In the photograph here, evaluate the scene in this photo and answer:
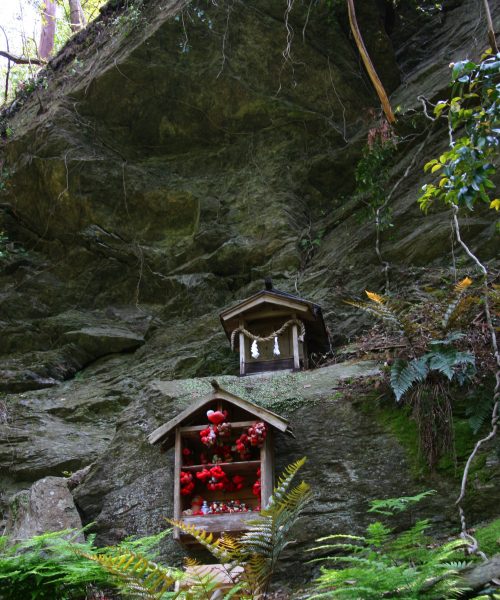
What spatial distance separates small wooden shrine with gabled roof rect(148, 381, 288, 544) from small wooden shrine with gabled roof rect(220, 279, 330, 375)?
2000mm

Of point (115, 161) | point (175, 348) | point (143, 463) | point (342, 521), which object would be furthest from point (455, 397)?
point (115, 161)

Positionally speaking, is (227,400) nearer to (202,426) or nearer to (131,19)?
(202,426)

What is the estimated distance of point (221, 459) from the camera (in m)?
6.76

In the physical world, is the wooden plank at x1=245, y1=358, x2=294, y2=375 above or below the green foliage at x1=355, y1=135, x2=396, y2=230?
below

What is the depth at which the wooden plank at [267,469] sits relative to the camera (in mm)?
6305

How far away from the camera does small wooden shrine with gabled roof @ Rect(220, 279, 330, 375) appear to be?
8867 millimetres

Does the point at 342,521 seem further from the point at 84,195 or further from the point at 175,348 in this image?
the point at 84,195

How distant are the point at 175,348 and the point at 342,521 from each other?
636 cm

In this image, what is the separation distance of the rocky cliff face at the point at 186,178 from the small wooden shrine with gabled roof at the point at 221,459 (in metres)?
4.45

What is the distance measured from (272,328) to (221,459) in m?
2.81

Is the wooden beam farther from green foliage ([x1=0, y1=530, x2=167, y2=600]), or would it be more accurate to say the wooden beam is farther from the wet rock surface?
green foliage ([x1=0, y1=530, x2=167, y2=600])

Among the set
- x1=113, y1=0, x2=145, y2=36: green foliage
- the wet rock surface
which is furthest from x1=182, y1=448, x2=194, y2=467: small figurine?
x1=113, y1=0, x2=145, y2=36: green foliage

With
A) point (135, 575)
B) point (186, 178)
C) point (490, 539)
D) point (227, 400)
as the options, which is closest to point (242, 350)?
point (227, 400)

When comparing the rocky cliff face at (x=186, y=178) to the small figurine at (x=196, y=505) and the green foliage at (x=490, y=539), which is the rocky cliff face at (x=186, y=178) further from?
the green foliage at (x=490, y=539)
